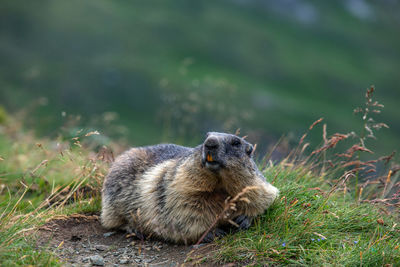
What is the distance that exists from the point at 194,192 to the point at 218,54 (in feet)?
385

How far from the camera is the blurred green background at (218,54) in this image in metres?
85.0

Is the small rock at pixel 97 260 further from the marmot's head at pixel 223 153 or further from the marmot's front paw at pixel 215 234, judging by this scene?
the marmot's head at pixel 223 153

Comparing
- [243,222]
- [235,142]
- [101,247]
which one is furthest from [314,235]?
[101,247]

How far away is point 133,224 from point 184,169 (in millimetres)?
1299

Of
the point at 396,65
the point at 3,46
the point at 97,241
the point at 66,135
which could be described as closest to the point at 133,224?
the point at 97,241

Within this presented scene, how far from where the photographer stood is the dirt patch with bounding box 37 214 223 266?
16.4 ft

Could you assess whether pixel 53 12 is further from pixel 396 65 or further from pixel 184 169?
pixel 184 169

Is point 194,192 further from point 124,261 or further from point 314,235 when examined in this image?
point 314,235

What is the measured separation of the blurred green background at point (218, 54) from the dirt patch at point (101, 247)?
2509 inches

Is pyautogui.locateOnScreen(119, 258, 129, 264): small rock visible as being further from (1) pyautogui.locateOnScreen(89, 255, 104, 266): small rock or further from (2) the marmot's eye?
(2) the marmot's eye

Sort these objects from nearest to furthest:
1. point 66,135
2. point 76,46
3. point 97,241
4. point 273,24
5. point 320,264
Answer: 1. point 320,264
2. point 97,241
3. point 66,135
4. point 76,46
5. point 273,24

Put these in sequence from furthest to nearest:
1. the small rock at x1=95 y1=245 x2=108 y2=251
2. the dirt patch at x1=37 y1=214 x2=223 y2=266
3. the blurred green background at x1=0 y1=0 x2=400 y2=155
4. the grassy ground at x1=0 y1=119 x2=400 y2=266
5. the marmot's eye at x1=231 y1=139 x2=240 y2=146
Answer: the blurred green background at x1=0 y1=0 x2=400 y2=155 → the small rock at x1=95 y1=245 x2=108 y2=251 → the marmot's eye at x1=231 y1=139 x2=240 y2=146 → the dirt patch at x1=37 y1=214 x2=223 y2=266 → the grassy ground at x1=0 y1=119 x2=400 y2=266

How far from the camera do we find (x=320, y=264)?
4.46 meters

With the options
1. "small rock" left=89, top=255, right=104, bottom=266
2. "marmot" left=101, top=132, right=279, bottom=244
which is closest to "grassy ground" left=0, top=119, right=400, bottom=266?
"marmot" left=101, top=132, right=279, bottom=244
